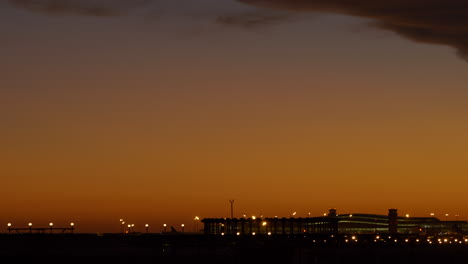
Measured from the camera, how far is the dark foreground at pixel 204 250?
5709 inches

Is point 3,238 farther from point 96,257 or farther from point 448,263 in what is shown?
point 448,263

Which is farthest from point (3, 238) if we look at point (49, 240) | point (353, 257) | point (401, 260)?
point (401, 260)

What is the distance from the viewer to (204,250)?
169 meters

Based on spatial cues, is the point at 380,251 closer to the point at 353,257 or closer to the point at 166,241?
the point at 353,257

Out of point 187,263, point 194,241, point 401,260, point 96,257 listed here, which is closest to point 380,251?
point 401,260

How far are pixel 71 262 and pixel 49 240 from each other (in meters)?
26.5

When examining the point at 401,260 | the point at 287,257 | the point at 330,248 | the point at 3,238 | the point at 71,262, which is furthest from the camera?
the point at 330,248

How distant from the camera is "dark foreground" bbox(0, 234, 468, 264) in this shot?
145 m

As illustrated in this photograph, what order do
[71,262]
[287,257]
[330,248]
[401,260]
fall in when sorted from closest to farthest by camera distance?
[287,257]
[71,262]
[401,260]
[330,248]

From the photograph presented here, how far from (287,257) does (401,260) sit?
6186 cm

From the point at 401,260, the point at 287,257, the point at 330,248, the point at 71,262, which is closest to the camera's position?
the point at 287,257

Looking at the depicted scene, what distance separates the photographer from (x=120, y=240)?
183 m

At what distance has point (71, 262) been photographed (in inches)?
5645

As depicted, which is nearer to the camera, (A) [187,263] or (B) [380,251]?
(A) [187,263]
